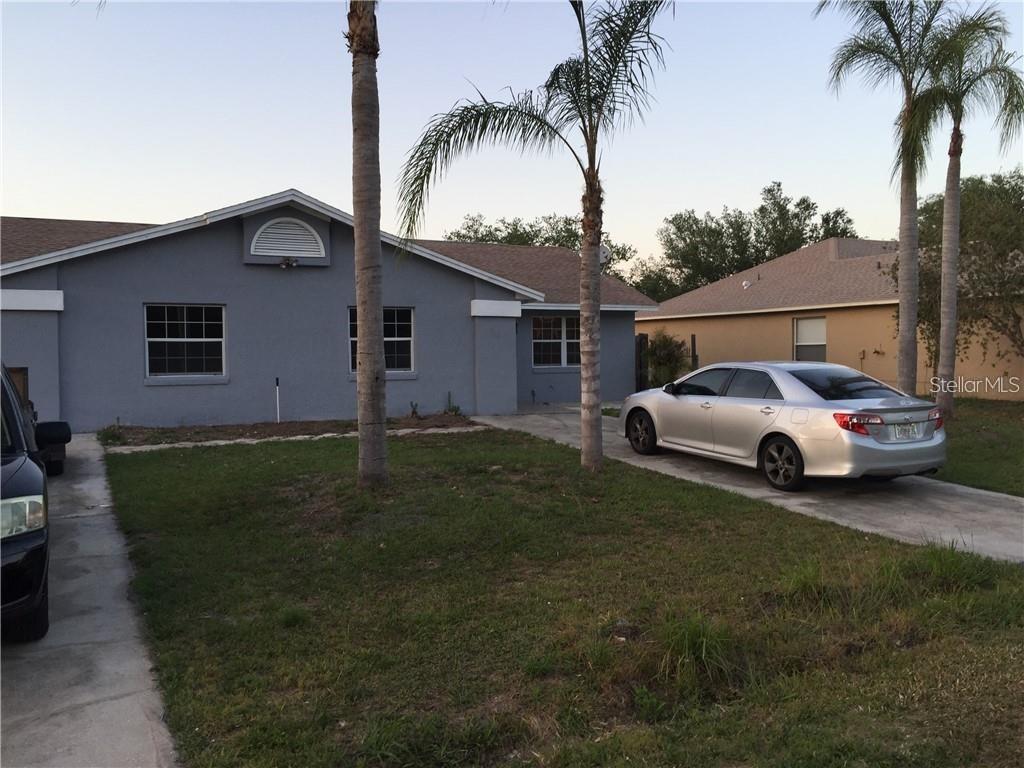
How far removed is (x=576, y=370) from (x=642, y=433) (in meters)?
9.08

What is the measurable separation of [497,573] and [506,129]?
5.91 metres

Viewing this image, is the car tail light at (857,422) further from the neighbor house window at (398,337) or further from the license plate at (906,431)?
the neighbor house window at (398,337)

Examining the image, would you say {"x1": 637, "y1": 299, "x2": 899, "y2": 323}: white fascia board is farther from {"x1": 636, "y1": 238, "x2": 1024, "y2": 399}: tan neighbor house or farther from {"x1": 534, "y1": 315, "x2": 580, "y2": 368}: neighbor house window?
Answer: {"x1": 534, "y1": 315, "x2": 580, "y2": 368}: neighbor house window

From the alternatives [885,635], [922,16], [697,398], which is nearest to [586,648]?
[885,635]

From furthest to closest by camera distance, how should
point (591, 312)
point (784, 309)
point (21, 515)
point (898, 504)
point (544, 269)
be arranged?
point (784, 309) < point (544, 269) < point (591, 312) < point (898, 504) < point (21, 515)

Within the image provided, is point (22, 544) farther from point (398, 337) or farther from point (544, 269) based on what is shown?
point (544, 269)

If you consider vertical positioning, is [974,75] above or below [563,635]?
above

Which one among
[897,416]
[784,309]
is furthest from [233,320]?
[784,309]

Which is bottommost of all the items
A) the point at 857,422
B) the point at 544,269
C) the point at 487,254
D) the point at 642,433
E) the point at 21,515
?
the point at 642,433

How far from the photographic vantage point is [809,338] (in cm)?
2450

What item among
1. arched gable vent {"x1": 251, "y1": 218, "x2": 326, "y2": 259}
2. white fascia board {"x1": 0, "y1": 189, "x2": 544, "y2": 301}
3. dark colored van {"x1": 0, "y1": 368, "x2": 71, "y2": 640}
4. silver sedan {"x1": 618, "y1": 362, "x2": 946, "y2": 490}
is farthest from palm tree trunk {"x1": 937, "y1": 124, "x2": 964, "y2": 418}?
dark colored van {"x1": 0, "y1": 368, "x2": 71, "y2": 640}

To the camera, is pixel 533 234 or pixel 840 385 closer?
pixel 840 385

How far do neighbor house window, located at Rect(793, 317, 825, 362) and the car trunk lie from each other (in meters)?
15.8

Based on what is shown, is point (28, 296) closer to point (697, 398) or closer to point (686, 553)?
point (697, 398)
